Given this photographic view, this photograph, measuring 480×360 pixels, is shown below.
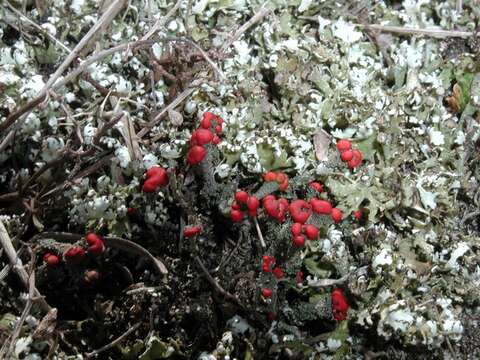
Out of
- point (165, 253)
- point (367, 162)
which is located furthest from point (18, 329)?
point (367, 162)

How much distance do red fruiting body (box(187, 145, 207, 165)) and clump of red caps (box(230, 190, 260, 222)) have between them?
22 centimetres

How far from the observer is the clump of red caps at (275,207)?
2.77 metres

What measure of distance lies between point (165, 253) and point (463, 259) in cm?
139

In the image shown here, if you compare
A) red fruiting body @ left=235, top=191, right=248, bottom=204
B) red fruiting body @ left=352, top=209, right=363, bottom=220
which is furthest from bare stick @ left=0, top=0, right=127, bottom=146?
red fruiting body @ left=352, top=209, right=363, bottom=220

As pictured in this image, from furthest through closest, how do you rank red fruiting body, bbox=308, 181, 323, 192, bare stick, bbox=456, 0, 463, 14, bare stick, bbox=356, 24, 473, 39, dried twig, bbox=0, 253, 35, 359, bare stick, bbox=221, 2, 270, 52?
1. bare stick, bbox=456, 0, 463, 14
2. bare stick, bbox=356, 24, 473, 39
3. bare stick, bbox=221, 2, 270, 52
4. red fruiting body, bbox=308, 181, 323, 192
5. dried twig, bbox=0, 253, 35, 359

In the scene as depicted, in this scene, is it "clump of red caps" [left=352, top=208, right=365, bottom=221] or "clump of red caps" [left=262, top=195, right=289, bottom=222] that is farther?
"clump of red caps" [left=352, top=208, right=365, bottom=221]

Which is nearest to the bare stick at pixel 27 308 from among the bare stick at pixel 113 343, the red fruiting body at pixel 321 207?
the bare stick at pixel 113 343

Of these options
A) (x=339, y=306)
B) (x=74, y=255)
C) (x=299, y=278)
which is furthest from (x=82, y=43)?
(x=339, y=306)

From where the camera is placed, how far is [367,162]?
3178mm

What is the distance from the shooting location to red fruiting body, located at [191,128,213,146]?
111 inches

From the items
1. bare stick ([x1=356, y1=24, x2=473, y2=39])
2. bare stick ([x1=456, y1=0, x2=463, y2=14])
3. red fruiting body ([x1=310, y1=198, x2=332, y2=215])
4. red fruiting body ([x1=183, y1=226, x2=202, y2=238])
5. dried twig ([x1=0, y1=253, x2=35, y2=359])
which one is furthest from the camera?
bare stick ([x1=456, y1=0, x2=463, y2=14])

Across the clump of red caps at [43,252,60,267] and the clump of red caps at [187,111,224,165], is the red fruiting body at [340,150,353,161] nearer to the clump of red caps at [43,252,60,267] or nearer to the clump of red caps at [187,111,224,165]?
the clump of red caps at [187,111,224,165]

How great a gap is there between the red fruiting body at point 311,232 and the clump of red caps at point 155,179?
63cm

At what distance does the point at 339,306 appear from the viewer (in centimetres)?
285
